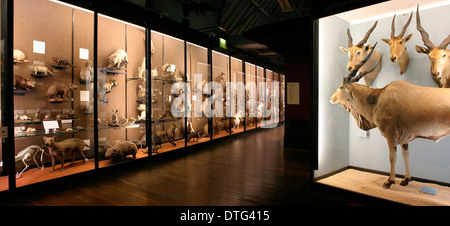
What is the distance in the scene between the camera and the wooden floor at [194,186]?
2.87m

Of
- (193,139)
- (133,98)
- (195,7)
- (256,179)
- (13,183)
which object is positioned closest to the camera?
(13,183)

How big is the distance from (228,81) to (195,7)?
8.41 ft

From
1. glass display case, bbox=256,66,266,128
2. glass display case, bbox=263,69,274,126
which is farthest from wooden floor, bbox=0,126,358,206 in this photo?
glass display case, bbox=263,69,274,126

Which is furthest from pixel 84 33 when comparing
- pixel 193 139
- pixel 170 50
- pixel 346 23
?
pixel 346 23

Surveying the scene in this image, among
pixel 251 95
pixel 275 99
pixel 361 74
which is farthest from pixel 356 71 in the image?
pixel 275 99

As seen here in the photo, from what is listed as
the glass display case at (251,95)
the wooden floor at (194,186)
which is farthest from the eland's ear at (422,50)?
the glass display case at (251,95)

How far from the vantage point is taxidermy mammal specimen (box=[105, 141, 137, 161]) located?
410 cm

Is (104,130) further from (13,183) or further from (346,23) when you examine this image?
(346,23)

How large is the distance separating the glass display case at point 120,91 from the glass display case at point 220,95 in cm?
257

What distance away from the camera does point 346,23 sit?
3.07 metres

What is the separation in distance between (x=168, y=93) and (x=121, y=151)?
178 centimetres

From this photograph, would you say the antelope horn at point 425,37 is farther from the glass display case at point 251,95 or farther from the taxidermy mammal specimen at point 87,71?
the glass display case at point 251,95

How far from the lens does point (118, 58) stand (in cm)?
442

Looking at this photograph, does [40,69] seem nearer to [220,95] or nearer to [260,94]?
[220,95]
